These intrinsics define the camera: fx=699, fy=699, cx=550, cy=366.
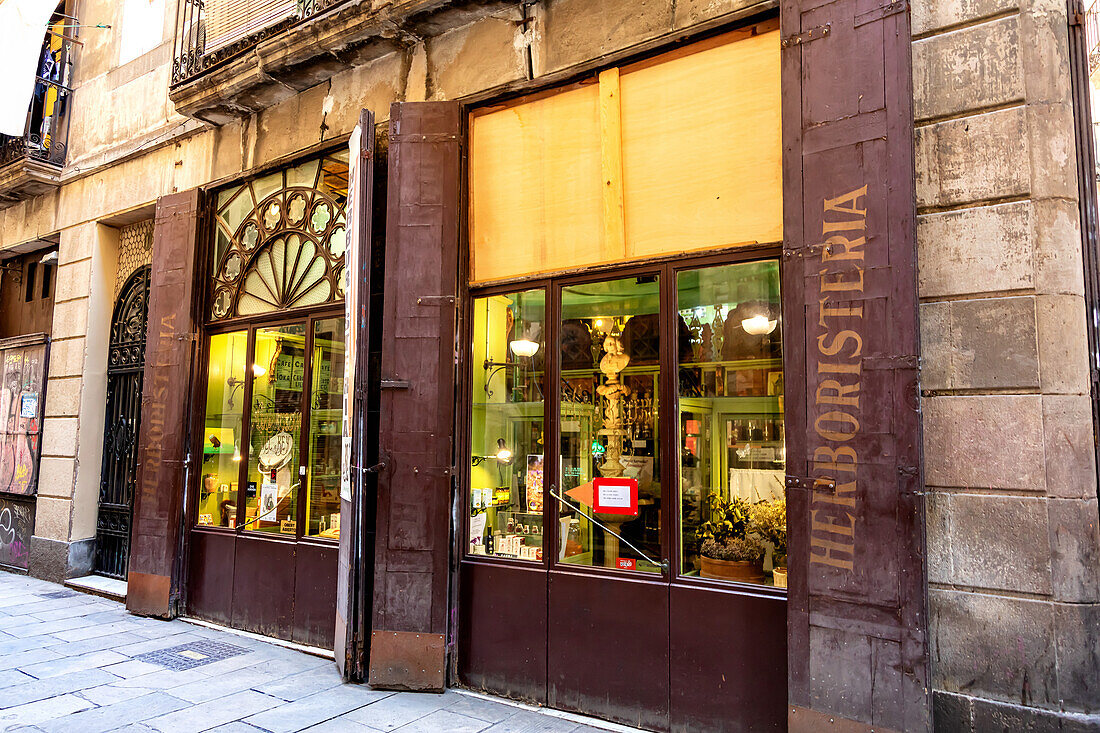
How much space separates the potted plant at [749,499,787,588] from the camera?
15.2ft

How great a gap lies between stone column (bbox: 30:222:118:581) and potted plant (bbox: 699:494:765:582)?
344 inches

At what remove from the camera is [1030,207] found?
13.0 feet

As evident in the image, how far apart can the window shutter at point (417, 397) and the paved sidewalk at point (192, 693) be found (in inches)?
17.9

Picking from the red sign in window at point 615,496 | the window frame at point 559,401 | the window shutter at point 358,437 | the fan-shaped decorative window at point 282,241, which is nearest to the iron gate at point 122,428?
the fan-shaped decorative window at point 282,241

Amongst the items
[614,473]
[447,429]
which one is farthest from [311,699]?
[614,473]

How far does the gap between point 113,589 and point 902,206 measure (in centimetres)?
971

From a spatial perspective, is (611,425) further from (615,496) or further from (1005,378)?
(1005,378)

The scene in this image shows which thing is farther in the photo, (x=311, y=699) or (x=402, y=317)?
(x=402, y=317)

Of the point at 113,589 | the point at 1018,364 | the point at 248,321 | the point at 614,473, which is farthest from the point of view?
the point at 113,589

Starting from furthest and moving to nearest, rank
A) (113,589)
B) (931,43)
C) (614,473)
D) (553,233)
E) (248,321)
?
(113,589)
(248,321)
(553,233)
(614,473)
(931,43)

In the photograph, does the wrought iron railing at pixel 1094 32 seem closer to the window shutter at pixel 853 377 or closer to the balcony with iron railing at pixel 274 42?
the window shutter at pixel 853 377

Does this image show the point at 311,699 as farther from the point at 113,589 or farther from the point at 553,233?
the point at 113,589

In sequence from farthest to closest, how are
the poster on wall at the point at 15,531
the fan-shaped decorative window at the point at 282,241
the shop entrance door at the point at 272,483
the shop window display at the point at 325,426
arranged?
the poster on wall at the point at 15,531, the fan-shaped decorative window at the point at 282,241, the shop window display at the point at 325,426, the shop entrance door at the point at 272,483

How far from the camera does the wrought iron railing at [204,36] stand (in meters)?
7.56
